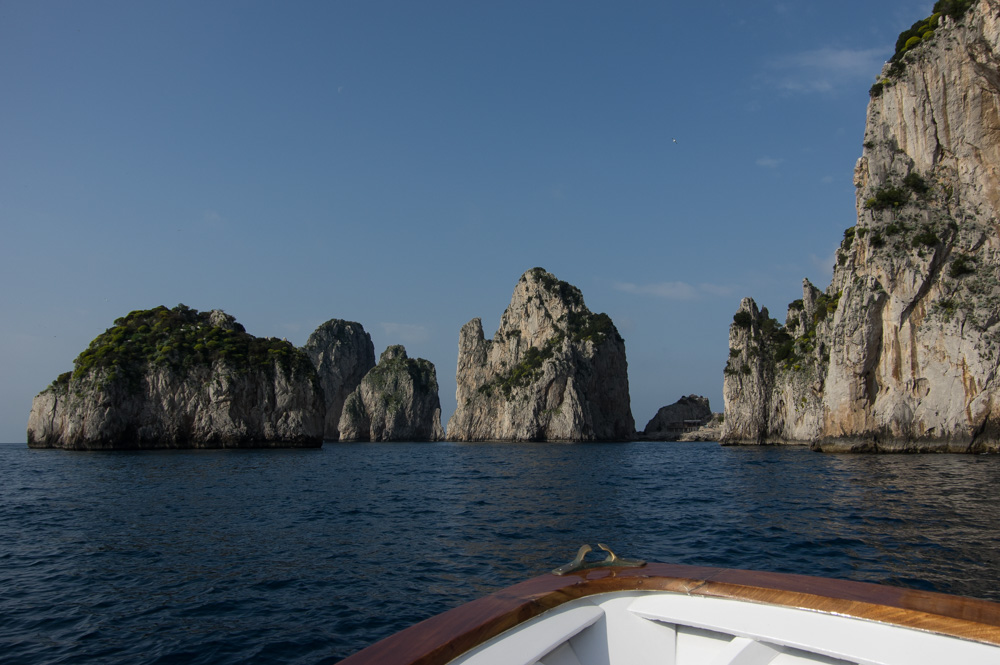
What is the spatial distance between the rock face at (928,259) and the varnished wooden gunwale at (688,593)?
49.2m

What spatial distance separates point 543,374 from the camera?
11862cm

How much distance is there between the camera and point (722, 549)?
→ 1329 centimetres

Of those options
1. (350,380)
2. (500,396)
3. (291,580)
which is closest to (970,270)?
(291,580)

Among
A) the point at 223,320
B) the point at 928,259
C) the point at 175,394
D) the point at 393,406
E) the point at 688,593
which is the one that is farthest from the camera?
the point at 393,406

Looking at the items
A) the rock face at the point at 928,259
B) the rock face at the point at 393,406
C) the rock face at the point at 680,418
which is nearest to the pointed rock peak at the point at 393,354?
the rock face at the point at 393,406

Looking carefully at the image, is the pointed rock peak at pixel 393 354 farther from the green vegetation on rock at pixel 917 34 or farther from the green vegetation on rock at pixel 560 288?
the green vegetation on rock at pixel 917 34

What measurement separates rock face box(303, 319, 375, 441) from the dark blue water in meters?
157

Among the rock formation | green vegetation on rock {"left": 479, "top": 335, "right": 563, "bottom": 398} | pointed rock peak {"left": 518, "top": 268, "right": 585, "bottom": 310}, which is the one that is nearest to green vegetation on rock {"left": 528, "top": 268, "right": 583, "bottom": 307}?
pointed rock peak {"left": 518, "top": 268, "right": 585, "bottom": 310}

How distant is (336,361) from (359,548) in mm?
179962

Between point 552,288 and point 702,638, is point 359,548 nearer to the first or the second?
point 702,638

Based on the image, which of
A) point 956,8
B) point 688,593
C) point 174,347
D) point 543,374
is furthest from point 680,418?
point 688,593

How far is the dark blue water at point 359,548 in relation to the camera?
28.7ft

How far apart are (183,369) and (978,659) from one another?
8718cm

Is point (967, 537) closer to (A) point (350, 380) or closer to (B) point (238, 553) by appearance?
(B) point (238, 553)
